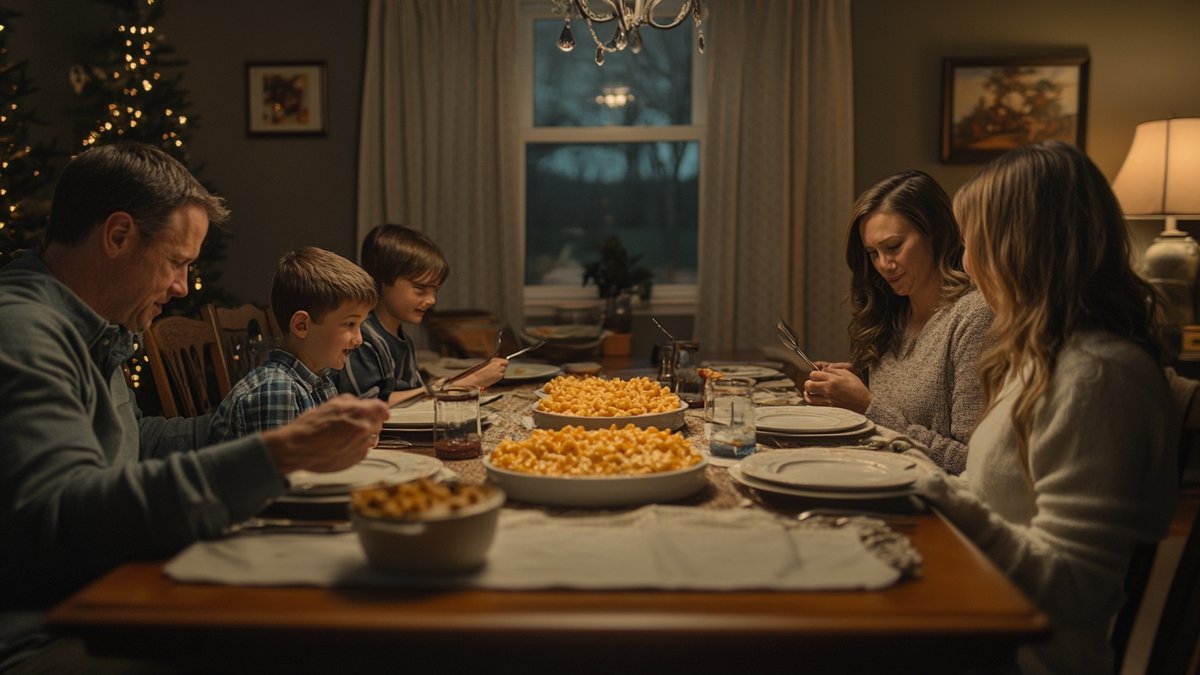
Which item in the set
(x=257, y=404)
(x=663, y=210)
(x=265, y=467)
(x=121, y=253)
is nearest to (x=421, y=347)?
(x=663, y=210)

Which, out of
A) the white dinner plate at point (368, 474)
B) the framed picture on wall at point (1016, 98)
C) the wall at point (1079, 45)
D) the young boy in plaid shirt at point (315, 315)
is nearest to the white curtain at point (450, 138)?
the wall at point (1079, 45)

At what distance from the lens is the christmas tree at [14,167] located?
312 cm

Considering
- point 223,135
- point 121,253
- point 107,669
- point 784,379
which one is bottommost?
point 107,669

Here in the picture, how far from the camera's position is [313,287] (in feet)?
6.35

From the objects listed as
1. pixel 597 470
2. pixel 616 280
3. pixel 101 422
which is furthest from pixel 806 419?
pixel 616 280

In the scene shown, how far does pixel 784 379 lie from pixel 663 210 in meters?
2.35

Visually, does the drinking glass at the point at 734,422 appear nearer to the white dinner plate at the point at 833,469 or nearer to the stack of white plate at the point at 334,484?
the white dinner plate at the point at 833,469

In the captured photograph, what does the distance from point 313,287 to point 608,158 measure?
3.07m

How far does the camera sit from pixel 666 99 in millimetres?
4750

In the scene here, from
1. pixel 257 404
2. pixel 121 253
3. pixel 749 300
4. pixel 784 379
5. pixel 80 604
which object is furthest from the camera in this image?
pixel 749 300

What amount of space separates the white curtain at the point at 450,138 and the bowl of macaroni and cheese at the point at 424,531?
3706mm

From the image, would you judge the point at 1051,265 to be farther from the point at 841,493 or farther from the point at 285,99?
the point at 285,99

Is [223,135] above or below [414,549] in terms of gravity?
above

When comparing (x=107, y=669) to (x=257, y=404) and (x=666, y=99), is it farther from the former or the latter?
(x=666, y=99)
